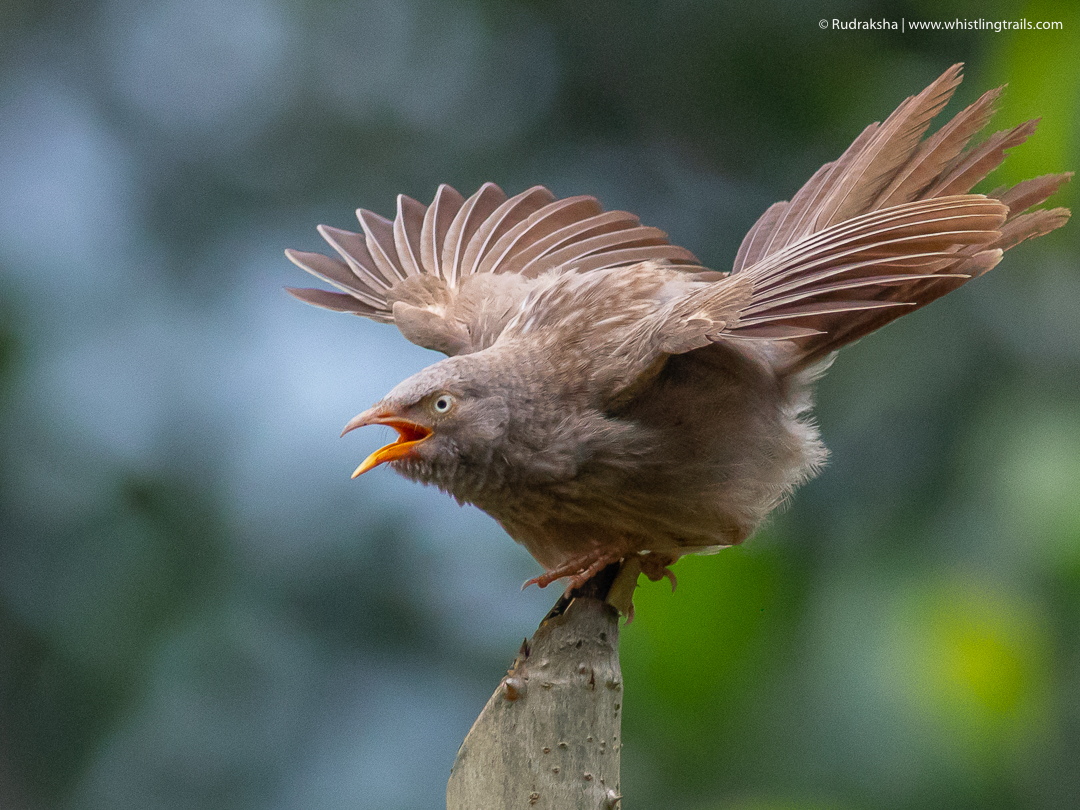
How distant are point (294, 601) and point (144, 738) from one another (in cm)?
75

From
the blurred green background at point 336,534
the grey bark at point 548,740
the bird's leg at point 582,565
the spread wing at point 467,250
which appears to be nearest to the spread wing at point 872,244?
the bird's leg at point 582,565

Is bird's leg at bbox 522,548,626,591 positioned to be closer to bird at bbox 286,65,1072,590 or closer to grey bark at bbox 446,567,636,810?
bird at bbox 286,65,1072,590

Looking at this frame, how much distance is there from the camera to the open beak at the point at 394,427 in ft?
7.19

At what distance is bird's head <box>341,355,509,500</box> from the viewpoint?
224cm

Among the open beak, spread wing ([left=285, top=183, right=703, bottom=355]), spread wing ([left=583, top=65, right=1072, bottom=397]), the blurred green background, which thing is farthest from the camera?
the blurred green background

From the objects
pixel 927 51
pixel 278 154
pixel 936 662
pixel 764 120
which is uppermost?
pixel 927 51

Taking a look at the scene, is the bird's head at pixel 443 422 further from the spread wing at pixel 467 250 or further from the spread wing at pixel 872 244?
the spread wing at pixel 467 250

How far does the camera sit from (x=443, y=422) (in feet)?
7.39

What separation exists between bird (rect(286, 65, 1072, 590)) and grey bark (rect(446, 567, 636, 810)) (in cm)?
35

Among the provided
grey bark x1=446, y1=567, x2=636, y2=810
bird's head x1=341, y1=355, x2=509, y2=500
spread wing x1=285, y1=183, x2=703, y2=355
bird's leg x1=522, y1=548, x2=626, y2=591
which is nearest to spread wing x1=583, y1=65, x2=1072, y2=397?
bird's head x1=341, y1=355, x2=509, y2=500

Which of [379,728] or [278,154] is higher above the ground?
[278,154]

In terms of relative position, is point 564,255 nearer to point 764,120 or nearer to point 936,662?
point 764,120

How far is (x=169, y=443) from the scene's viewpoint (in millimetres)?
3846

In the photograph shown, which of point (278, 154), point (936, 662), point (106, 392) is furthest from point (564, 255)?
point (936, 662)
